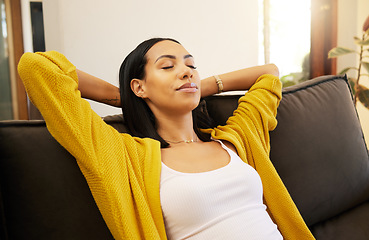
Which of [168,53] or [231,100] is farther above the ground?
[168,53]

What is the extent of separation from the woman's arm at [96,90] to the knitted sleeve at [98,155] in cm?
14

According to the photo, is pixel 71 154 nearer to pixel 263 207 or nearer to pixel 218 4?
pixel 263 207

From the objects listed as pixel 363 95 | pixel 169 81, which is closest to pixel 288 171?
pixel 169 81

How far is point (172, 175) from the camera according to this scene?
34.6 inches

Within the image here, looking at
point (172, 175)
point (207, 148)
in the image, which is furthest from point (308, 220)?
point (172, 175)

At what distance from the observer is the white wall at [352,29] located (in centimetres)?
315

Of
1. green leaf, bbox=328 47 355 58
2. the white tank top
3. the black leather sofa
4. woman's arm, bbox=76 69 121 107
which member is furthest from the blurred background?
the white tank top

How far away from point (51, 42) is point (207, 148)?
1.44 meters

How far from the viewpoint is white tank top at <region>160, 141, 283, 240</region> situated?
0.83m

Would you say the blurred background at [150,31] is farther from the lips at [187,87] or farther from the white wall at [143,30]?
the lips at [187,87]

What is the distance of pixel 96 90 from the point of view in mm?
1059

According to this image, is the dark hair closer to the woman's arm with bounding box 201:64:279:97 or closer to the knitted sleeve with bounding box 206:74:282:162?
the knitted sleeve with bounding box 206:74:282:162

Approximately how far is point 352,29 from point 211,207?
3.08m

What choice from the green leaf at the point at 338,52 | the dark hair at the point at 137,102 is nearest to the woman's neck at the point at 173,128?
the dark hair at the point at 137,102
